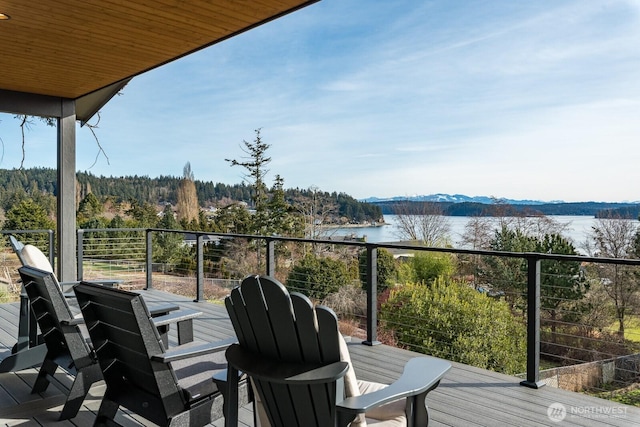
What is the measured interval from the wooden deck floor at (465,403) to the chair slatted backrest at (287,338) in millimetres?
1216

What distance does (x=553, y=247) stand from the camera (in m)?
13.8

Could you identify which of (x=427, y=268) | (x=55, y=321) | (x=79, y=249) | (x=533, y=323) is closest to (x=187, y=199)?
(x=427, y=268)

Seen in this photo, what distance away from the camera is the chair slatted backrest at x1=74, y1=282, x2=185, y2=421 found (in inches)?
88.2

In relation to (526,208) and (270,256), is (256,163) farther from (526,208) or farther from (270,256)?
(270,256)

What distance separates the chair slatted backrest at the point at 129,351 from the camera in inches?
88.2

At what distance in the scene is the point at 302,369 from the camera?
5.71 ft

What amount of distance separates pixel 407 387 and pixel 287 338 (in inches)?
17.4

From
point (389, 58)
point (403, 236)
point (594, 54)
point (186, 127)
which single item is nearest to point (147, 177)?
point (186, 127)

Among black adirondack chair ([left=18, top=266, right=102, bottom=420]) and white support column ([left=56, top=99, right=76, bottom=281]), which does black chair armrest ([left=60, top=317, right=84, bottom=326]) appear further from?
white support column ([left=56, top=99, right=76, bottom=281])

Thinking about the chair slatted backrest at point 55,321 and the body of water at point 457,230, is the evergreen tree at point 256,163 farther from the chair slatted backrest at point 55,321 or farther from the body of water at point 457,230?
the chair slatted backrest at point 55,321

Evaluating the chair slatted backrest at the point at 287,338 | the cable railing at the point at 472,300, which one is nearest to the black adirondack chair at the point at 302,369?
the chair slatted backrest at the point at 287,338

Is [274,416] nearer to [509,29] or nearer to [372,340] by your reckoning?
[372,340]

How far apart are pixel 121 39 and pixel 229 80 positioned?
2283 centimetres
